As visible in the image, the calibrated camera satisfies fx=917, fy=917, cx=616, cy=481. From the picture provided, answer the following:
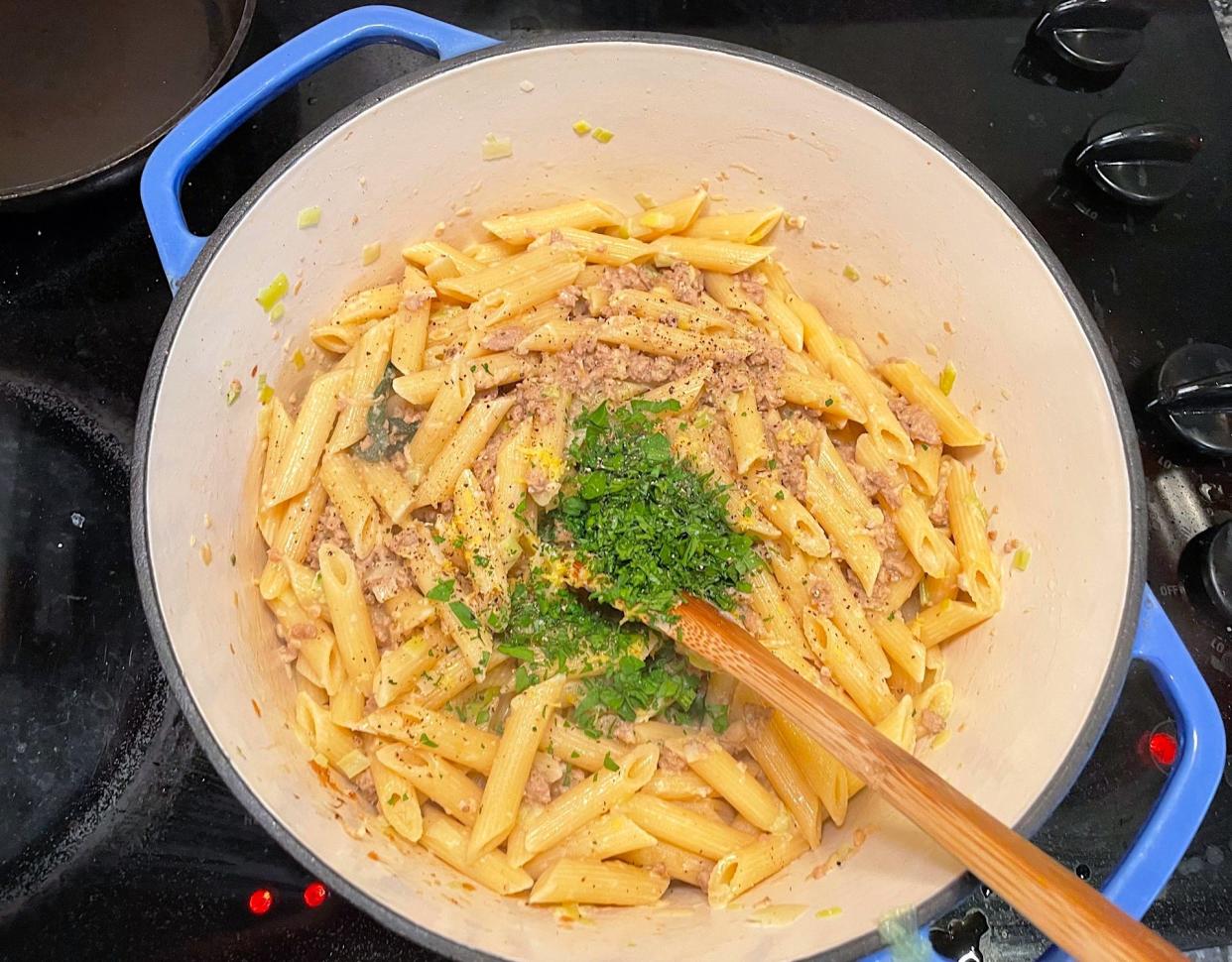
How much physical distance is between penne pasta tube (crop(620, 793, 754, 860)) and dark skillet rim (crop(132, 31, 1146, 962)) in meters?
0.41

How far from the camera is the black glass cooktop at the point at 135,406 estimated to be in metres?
2.16

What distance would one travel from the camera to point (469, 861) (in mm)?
1939

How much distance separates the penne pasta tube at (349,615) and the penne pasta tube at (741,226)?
122cm

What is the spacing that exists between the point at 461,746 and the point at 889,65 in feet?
7.76

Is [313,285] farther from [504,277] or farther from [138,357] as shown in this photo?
[138,357]

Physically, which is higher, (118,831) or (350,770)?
(350,770)

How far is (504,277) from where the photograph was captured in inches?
90.0

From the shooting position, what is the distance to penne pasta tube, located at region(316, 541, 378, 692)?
80.4 inches

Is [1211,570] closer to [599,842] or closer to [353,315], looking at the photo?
[599,842]

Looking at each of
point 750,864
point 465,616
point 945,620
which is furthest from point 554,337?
point 750,864

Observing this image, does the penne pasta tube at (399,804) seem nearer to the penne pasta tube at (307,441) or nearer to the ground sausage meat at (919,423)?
the penne pasta tube at (307,441)

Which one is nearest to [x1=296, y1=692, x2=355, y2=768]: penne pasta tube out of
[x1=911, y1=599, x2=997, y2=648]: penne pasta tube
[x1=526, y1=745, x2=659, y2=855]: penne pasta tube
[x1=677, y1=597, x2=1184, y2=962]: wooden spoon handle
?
[x1=526, y1=745, x2=659, y2=855]: penne pasta tube

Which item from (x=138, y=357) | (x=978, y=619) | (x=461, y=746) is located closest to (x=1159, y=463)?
(x=978, y=619)

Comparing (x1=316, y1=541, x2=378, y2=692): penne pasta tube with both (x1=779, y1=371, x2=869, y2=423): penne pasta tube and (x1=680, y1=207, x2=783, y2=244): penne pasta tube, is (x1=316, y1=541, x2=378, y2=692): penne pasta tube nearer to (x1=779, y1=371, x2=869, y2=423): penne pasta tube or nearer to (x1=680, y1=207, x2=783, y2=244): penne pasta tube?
(x1=779, y1=371, x2=869, y2=423): penne pasta tube
